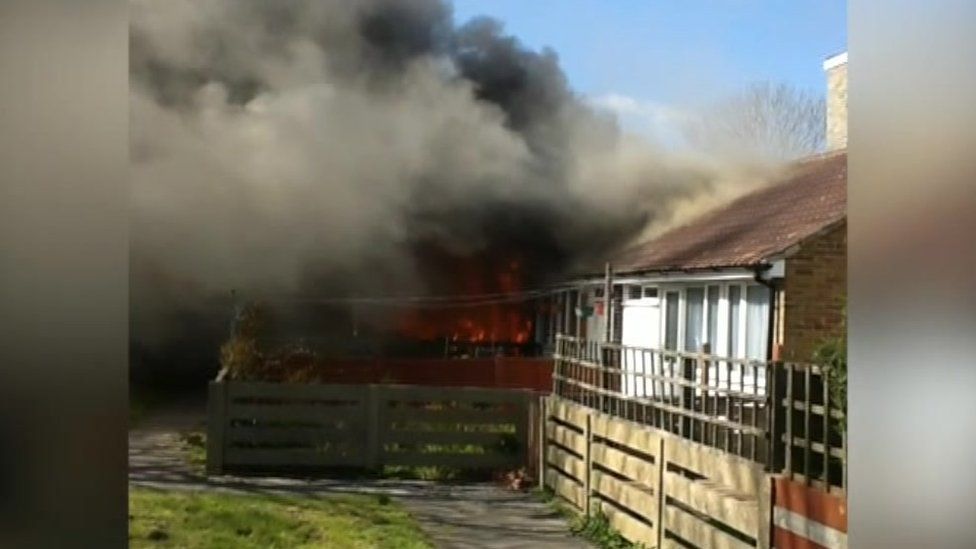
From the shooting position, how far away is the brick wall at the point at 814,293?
4.54 feet

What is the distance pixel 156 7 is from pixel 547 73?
64cm

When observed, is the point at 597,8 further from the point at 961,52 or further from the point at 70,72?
the point at 70,72

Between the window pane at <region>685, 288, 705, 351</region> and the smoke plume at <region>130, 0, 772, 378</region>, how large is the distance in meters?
0.15

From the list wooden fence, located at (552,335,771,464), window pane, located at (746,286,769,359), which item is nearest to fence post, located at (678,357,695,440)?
wooden fence, located at (552,335,771,464)

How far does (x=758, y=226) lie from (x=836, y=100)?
0.69 ft

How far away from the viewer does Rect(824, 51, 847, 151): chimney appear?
1429 millimetres

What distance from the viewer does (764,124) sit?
1.60 m

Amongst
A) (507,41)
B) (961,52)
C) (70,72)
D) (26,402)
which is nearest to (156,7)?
(70,72)

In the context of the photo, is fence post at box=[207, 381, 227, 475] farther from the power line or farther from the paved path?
the power line

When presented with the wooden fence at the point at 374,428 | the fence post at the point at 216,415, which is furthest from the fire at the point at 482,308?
the fence post at the point at 216,415

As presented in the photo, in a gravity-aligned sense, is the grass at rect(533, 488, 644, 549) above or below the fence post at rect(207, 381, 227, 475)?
below

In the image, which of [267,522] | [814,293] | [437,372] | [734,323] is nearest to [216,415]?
[267,522]

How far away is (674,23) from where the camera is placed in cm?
164

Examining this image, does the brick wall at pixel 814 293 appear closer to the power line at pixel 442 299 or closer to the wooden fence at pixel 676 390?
the wooden fence at pixel 676 390
